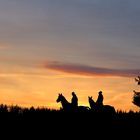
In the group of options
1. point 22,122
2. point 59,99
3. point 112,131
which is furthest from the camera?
point 59,99

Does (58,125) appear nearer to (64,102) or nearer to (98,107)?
(98,107)

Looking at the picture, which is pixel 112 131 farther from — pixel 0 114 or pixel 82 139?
pixel 0 114

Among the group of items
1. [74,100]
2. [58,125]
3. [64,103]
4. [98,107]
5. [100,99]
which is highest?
[100,99]

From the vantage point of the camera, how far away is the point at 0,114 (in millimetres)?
30484

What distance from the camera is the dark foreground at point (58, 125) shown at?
2945 centimetres

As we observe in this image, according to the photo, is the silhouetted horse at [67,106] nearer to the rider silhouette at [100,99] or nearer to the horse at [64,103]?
the horse at [64,103]

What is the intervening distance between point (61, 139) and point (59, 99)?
10603mm

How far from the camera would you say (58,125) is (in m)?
31.1

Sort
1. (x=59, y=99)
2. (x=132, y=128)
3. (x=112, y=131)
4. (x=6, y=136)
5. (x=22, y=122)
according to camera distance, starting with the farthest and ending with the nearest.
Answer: (x=59, y=99) < (x=132, y=128) < (x=112, y=131) < (x=22, y=122) < (x=6, y=136)

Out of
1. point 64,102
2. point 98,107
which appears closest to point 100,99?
point 98,107

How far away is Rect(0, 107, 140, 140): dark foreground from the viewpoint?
96.6ft

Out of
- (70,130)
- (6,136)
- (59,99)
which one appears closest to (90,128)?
(70,130)

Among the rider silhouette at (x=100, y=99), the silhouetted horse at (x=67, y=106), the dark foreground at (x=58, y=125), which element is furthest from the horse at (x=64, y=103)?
the dark foreground at (x=58, y=125)

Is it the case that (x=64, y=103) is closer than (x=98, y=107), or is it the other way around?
(x=98, y=107)
